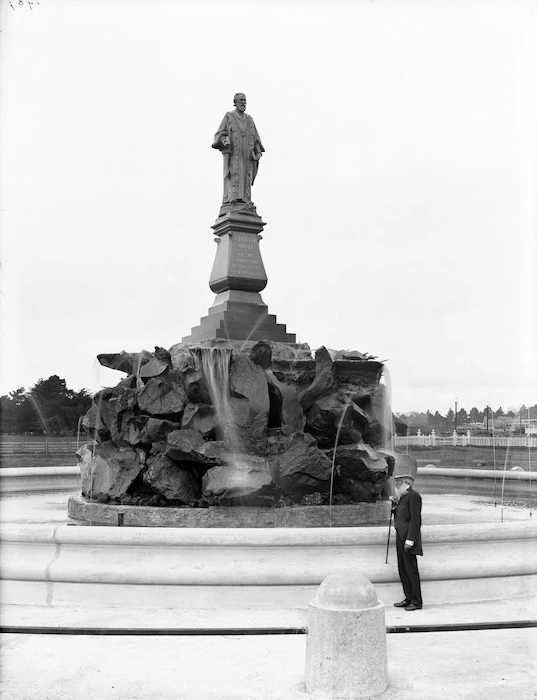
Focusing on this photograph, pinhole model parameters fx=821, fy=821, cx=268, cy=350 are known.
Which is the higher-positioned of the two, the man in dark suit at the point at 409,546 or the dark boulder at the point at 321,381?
the dark boulder at the point at 321,381

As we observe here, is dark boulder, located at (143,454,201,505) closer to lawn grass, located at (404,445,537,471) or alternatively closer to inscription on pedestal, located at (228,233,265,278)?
inscription on pedestal, located at (228,233,265,278)

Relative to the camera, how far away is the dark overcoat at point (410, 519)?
7484 mm

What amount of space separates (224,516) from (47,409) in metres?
20.1

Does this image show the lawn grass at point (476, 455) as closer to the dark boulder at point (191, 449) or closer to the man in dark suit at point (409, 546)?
the dark boulder at point (191, 449)

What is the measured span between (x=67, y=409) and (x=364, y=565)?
71.5 ft

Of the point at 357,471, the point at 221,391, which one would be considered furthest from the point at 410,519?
the point at 221,391

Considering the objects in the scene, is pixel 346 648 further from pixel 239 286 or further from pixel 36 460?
pixel 36 460

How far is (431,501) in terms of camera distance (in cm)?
1410

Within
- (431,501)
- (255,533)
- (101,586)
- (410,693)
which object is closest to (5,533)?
(101,586)

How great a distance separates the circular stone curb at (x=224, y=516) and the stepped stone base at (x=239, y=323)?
10.7 feet

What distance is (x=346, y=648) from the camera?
521cm

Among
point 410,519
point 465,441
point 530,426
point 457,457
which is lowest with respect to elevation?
point 457,457

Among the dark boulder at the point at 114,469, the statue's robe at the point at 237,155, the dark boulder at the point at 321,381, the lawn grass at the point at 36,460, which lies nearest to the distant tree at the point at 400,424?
the dark boulder at the point at 321,381

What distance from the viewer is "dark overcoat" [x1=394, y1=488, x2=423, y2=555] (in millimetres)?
7484
